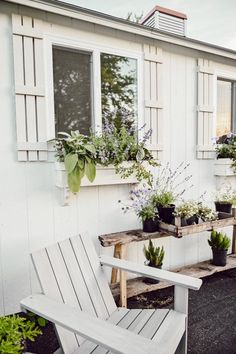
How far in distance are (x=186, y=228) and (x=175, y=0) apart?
3.52 m

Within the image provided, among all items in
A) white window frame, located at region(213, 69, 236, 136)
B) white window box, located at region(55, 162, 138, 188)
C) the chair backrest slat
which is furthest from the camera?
white window frame, located at region(213, 69, 236, 136)

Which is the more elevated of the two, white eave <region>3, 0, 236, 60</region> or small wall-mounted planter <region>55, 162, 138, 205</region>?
white eave <region>3, 0, 236, 60</region>

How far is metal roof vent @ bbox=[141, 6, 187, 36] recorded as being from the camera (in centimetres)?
282

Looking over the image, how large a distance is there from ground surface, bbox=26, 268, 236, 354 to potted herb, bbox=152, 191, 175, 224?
0.80 metres

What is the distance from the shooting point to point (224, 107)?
130 inches

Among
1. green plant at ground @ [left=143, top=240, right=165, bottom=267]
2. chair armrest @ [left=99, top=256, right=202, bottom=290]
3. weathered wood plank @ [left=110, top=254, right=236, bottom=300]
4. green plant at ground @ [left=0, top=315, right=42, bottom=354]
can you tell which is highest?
chair armrest @ [left=99, top=256, right=202, bottom=290]

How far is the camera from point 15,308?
2158 mm

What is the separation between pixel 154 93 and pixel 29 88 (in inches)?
49.8

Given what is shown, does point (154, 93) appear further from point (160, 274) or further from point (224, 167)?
point (160, 274)

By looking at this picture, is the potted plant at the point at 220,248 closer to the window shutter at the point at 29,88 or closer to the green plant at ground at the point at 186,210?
the green plant at ground at the point at 186,210

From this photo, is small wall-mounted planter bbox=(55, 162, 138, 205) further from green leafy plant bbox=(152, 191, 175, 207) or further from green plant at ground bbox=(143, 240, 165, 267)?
green plant at ground bbox=(143, 240, 165, 267)

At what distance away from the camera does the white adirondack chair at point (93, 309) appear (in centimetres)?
107

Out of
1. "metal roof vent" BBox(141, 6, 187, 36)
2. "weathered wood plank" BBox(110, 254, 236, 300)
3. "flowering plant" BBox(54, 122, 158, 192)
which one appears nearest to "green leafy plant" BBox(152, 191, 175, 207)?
"flowering plant" BBox(54, 122, 158, 192)

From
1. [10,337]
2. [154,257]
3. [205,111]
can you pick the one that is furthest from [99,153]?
[205,111]
